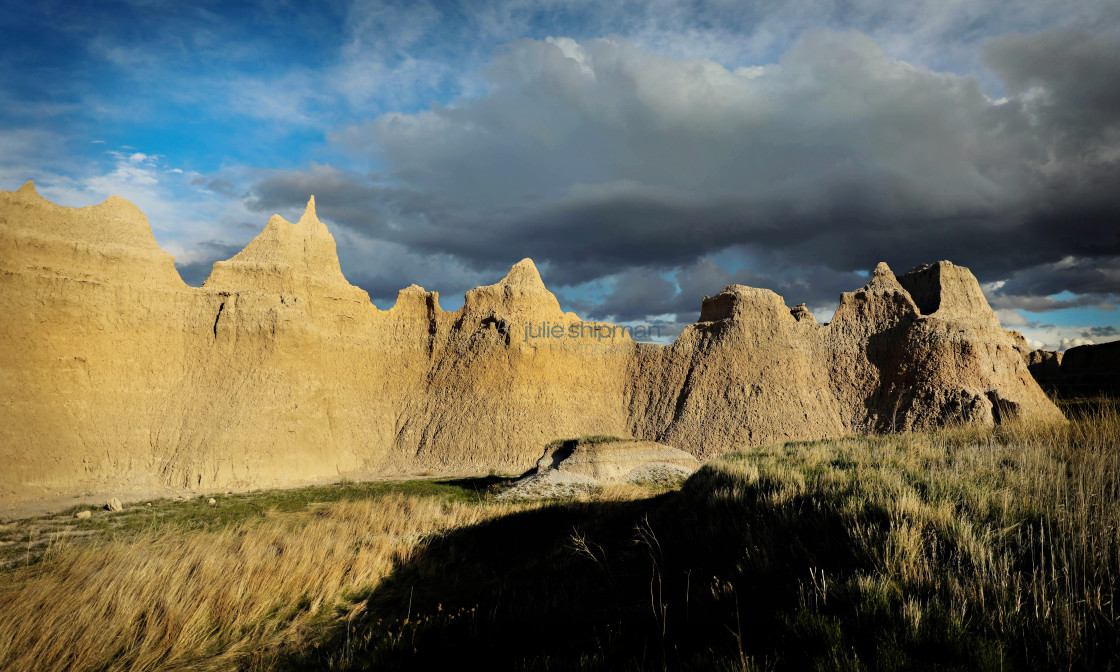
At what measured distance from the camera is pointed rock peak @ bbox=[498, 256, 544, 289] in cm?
4350

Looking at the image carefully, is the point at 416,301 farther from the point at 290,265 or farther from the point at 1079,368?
the point at 1079,368

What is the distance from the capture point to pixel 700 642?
4098 millimetres

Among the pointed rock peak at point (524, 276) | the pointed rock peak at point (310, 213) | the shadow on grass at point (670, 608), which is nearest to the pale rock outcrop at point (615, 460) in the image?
the shadow on grass at point (670, 608)

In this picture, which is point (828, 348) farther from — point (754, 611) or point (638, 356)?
point (754, 611)

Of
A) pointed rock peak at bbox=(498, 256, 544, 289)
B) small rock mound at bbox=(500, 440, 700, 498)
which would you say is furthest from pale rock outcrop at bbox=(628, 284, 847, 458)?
pointed rock peak at bbox=(498, 256, 544, 289)

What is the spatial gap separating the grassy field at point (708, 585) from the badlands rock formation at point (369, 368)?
2317 cm

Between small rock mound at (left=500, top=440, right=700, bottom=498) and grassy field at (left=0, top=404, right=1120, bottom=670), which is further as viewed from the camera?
small rock mound at (left=500, top=440, right=700, bottom=498)

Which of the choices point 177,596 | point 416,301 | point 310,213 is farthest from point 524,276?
point 177,596

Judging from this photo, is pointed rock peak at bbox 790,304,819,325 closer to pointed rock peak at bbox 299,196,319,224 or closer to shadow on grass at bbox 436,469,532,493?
shadow on grass at bbox 436,469,532,493

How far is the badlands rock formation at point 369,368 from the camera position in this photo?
2711cm

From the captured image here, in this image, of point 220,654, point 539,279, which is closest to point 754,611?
point 220,654

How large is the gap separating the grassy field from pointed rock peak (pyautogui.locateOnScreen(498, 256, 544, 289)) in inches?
1307

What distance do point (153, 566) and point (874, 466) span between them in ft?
38.8

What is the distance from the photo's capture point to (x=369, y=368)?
40375mm
